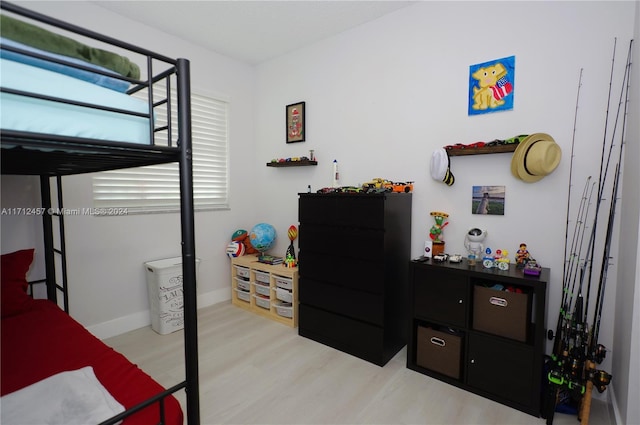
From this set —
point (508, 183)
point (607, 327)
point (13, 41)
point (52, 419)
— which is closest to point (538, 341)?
point (607, 327)

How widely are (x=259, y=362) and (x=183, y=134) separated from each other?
6.03 feet

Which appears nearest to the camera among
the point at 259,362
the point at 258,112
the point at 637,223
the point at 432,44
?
the point at 637,223

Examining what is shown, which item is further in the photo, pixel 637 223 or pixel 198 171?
pixel 198 171

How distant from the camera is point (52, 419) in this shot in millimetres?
906

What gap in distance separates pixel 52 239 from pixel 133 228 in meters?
0.58

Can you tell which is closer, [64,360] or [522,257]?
[64,360]

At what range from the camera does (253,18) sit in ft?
8.75

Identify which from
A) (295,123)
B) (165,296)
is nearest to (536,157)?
(295,123)

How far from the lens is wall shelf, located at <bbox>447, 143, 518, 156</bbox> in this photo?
79.0 inches

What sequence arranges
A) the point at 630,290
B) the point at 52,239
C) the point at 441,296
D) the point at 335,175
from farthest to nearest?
1. the point at 335,175
2. the point at 52,239
3. the point at 441,296
4. the point at 630,290

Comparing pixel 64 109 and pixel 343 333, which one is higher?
pixel 64 109

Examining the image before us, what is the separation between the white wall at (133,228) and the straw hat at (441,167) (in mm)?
2170

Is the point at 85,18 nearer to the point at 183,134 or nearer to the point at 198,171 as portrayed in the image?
the point at 198,171

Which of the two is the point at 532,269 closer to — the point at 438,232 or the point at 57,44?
the point at 438,232
